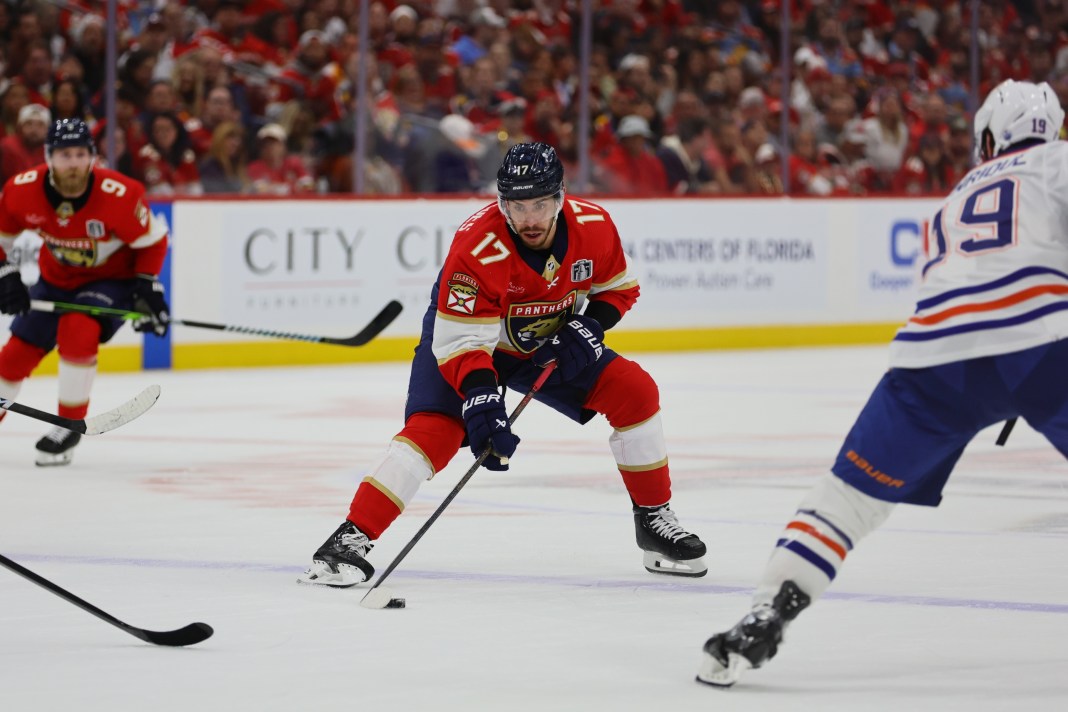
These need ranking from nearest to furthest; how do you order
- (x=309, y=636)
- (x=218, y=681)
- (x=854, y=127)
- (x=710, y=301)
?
(x=218, y=681) < (x=309, y=636) < (x=710, y=301) < (x=854, y=127)

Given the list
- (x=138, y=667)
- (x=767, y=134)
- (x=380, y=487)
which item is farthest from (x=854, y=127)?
(x=138, y=667)

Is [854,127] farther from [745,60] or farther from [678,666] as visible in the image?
[678,666]

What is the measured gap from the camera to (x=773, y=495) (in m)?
5.50

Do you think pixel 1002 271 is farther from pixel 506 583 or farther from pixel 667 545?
pixel 506 583

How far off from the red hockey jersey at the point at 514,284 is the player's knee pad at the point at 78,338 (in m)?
2.42

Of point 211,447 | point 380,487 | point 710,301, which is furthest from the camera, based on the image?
point 710,301

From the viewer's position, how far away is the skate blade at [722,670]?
303cm

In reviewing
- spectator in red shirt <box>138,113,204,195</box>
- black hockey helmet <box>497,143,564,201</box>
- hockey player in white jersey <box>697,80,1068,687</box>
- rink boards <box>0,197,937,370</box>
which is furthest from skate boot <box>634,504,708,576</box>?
spectator in red shirt <box>138,113,204,195</box>

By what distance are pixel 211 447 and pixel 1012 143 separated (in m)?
4.01

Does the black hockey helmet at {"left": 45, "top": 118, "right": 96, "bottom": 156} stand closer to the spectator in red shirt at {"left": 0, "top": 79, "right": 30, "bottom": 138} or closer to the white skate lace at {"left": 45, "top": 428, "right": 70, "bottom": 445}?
the white skate lace at {"left": 45, "top": 428, "right": 70, "bottom": 445}

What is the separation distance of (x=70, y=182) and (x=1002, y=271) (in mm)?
3939

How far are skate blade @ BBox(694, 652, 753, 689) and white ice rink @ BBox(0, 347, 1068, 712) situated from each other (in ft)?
0.11

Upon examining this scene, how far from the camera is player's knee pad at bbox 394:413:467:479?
4.04m

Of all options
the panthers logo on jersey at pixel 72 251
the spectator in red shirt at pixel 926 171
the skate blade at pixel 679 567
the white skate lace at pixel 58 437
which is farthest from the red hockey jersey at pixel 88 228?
the spectator in red shirt at pixel 926 171
